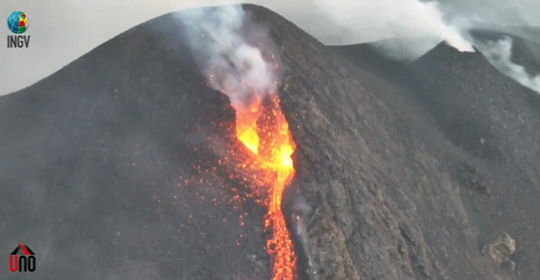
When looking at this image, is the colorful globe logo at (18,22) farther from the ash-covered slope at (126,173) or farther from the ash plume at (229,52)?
the ash plume at (229,52)

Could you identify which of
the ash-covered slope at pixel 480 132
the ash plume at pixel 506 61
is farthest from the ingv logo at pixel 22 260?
the ash plume at pixel 506 61

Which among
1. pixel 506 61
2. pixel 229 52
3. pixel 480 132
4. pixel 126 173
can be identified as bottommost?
pixel 126 173

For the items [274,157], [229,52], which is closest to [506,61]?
[229,52]

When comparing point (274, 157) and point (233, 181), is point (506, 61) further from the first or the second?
point (233, 181)

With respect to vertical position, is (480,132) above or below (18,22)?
below

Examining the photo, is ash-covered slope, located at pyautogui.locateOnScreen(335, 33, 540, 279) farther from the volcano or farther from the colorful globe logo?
the colorful globe logo
